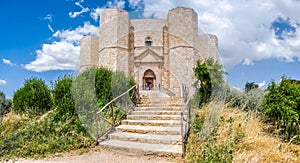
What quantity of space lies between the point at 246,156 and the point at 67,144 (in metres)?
3.39

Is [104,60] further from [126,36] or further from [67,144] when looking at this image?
[67,144]

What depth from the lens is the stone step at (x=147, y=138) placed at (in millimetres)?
4316

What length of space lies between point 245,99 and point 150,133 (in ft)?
9.46

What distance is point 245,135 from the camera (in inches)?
151

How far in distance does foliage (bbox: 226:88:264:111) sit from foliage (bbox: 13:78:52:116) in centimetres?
553

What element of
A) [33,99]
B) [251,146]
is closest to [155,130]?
[251,146]

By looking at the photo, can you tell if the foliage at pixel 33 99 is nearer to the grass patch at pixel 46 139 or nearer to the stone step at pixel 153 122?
the grass patch at pixel 46 139

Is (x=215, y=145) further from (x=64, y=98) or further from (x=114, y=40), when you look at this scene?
(x=114, y=40)

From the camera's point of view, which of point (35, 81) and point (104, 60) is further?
point (104, 60)

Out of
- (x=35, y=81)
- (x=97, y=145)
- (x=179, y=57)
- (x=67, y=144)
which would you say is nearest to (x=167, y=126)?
(x=97, y=145)

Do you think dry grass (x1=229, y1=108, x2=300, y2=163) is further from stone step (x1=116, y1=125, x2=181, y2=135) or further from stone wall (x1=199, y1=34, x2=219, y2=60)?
stone wall (x1=199, y1=34, x2=219, y2=60)

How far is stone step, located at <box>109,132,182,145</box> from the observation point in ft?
14.2

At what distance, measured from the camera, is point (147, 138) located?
457 centimetres

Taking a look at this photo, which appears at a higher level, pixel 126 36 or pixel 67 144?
pixel 126 36
